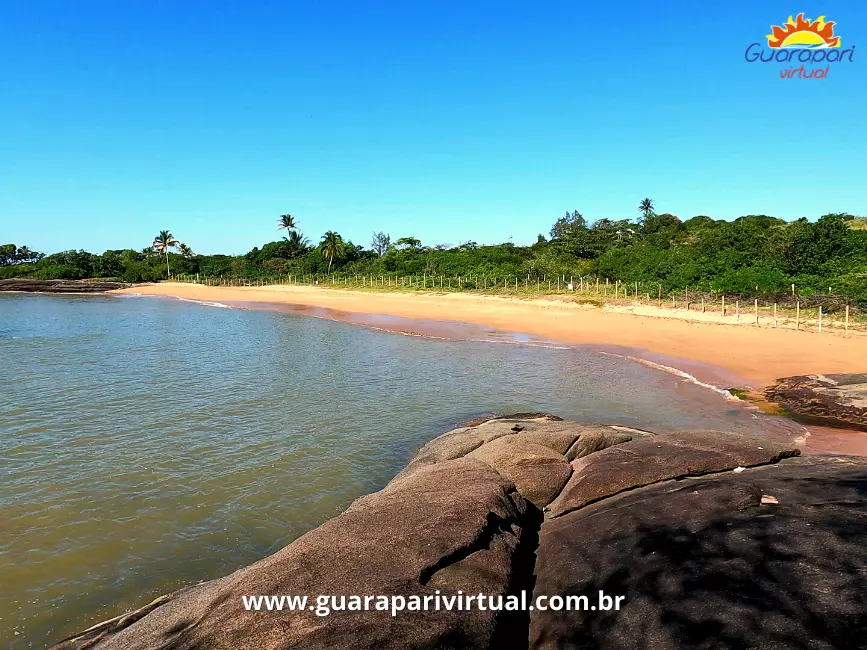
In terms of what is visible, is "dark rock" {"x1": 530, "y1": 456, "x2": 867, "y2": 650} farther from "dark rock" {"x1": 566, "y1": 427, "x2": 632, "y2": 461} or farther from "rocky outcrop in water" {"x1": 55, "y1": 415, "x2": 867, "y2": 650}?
"dark rock" {"x1": 566, "y1": 427, "x2": 632, "y2": 461}

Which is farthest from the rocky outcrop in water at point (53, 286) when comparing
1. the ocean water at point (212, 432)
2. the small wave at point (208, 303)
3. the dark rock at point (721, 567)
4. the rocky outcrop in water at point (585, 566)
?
the dark rock at point (721, 567)

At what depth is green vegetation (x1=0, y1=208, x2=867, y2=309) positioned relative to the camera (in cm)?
3212

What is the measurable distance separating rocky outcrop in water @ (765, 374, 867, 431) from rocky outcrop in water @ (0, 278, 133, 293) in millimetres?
95095

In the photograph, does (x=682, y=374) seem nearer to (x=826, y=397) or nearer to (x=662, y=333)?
(x=826, y=397)

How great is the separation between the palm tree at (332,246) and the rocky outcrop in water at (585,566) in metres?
81.6

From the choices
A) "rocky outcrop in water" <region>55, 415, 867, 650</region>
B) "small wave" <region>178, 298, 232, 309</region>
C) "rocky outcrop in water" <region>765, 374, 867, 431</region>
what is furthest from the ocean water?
"small wave" <region>178, 298, 232, 309</region>

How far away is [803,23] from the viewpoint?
19.2 metres

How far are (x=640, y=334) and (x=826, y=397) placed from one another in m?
13.2

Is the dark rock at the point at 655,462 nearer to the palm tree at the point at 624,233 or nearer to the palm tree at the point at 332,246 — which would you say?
the palm tree at the point at 624,233

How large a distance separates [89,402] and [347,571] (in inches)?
553

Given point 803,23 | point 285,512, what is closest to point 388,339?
point 285,512

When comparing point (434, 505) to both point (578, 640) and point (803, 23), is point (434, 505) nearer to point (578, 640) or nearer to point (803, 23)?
point (578, 640)

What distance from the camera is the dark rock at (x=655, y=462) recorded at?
6574 mm

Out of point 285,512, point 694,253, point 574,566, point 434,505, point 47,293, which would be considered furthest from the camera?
point 47,293
